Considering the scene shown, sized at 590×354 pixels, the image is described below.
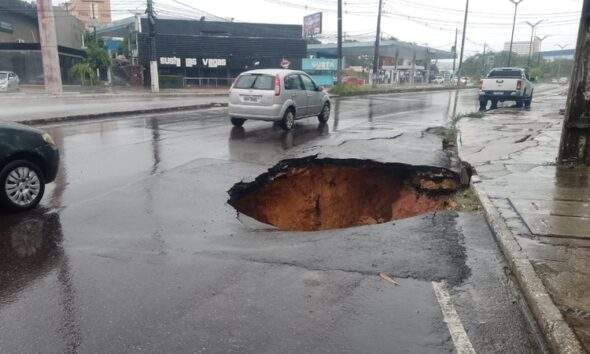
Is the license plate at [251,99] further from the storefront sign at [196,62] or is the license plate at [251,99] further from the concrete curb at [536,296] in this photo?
the storefront sign at [196,62]

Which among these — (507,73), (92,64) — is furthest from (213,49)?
(507,73)

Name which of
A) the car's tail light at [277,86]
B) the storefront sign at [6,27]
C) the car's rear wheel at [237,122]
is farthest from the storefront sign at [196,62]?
the car's tail light at [277,86]

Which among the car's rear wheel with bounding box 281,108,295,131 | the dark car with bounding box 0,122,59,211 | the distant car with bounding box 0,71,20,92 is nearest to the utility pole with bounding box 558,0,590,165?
the car's rear wheel with bounding box 281,108,295,131

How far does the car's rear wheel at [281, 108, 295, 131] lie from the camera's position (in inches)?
551

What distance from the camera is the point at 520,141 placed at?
1214 cm

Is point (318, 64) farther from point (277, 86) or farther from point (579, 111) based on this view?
point (579, 111)

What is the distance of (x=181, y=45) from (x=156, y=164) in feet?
117

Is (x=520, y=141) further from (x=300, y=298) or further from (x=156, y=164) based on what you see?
(x=300, y=298)

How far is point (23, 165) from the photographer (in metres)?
6.32

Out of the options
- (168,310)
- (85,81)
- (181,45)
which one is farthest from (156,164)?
(85,81)

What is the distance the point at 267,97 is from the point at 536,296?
10528 mm

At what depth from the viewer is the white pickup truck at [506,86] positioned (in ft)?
72.5

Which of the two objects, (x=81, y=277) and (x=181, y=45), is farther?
(x=181, y=45)

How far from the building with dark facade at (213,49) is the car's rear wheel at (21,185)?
118ft
